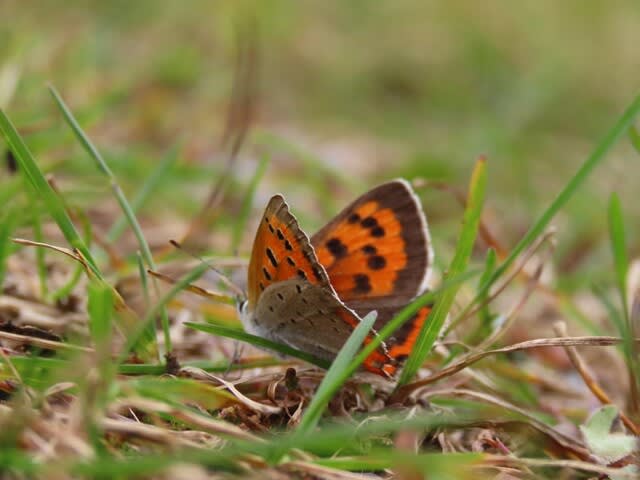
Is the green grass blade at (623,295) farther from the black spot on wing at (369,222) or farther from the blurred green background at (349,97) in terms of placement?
the blurred green background at (349,97)

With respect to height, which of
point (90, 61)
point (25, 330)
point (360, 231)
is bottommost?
point (25, 330)

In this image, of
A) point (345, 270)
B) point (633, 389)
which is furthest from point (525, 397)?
point (345, 270)

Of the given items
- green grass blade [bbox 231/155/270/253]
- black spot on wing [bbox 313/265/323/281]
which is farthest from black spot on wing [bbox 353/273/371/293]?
green grass blade [bbox 231/155/270/253]

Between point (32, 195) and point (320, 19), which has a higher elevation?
point (320, 19)

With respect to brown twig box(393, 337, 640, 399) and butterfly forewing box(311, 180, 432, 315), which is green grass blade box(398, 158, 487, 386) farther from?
butterfly forewing box(311, 180, 432, 315)

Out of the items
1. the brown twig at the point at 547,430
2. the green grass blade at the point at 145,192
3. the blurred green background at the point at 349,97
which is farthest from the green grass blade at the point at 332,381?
the blurred green background at the point at 349,97

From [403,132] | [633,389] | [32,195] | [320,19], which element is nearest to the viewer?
[633,389]

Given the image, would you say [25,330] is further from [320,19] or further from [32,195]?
[320,19]
